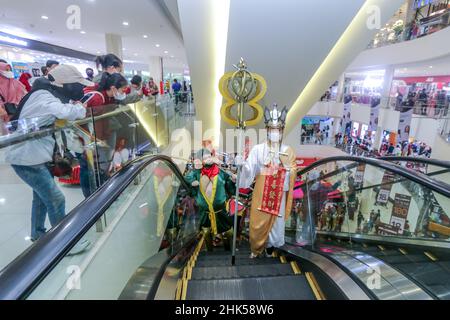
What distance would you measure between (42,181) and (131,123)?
222 cm

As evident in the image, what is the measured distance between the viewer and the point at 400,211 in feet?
11.1

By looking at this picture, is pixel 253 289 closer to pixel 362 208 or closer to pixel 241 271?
pixel 241 271

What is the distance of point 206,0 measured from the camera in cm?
380

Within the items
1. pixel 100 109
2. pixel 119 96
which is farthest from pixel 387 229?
pixel 119 96

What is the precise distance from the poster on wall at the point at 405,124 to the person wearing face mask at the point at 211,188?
35.9 feet

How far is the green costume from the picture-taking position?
138 inches

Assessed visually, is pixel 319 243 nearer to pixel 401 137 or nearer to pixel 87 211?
pixel 87 211

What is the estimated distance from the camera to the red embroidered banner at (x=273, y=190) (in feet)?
9.73

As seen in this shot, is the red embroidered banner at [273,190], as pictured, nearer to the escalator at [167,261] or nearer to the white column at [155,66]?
the escalator at [167,261]

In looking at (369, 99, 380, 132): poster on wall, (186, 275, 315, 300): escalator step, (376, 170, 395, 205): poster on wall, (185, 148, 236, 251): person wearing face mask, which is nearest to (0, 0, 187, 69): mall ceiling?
(185, 148, 236, 251): person wearing face mask

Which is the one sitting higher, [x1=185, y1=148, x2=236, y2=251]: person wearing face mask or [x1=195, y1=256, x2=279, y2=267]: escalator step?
[x1=185, y1=148, x2=236, y2=251]: person wearing face mask

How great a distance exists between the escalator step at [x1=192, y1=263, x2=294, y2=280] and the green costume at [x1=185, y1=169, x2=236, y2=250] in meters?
1.09

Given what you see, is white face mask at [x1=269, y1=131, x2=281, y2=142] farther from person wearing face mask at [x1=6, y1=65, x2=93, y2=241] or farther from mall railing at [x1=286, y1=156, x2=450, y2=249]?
person wearing face mask at [x1=6, y1=65, x2=93, y2=241]
